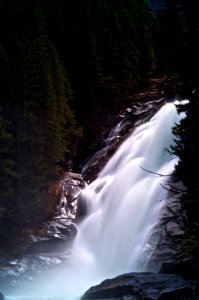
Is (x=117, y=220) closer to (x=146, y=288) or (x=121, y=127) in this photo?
(x=146, y=288)

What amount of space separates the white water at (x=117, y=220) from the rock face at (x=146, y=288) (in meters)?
2.90

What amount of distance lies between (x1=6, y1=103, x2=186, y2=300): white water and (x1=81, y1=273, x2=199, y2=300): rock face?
114 inches

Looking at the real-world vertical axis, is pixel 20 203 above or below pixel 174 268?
above

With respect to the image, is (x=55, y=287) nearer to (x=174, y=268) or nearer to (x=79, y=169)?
(x=174, y=268)

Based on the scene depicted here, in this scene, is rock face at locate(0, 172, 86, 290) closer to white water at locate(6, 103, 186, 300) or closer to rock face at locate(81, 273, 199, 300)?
white water at locate(6, 103, 186, 300)

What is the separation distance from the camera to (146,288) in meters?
15.4

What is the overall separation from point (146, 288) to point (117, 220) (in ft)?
27.2

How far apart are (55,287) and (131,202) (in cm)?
574

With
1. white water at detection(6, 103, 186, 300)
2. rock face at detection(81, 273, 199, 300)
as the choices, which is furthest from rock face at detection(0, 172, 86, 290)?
rock face at detection(81, 273, 199, 300)

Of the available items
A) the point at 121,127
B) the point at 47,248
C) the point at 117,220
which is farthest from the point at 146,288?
the point at 121,127

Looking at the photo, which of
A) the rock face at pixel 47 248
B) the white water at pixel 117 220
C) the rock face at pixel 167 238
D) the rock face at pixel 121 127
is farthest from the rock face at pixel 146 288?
the rock face at pixel 121 127

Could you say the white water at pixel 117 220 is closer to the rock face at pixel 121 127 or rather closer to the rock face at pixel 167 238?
the rock face at pixel 167 238

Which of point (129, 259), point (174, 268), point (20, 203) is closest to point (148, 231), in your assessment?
point (129, 259)

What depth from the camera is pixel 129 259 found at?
2100 cm
